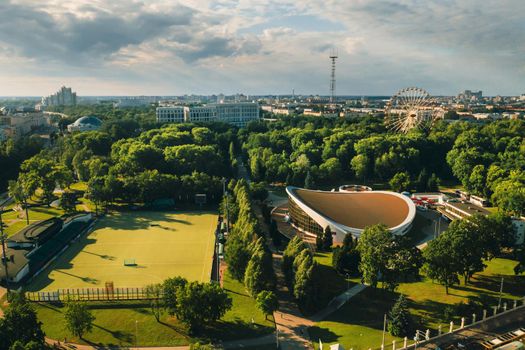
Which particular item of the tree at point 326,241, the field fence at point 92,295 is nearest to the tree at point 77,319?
the field fence at point 92,295

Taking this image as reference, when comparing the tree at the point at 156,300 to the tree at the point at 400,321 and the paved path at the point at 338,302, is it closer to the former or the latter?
the paved path at the point at 338,302

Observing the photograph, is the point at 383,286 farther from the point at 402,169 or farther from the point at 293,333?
the point at 402,169

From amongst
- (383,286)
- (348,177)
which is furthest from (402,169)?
(383,286)

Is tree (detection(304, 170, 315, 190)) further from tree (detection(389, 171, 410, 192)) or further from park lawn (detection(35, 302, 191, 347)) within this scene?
park lawn (detection(35, 302, 191, 347))

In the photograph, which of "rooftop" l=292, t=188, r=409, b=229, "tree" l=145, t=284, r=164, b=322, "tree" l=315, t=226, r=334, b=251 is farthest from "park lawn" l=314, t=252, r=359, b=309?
"tree" l=145, t=284, r=164, b=322

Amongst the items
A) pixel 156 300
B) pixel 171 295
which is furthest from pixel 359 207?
pixel 156 300

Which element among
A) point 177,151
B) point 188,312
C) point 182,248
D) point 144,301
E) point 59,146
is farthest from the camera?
point 59,146

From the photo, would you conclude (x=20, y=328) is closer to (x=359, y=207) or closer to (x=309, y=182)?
(x=359, y=207)
